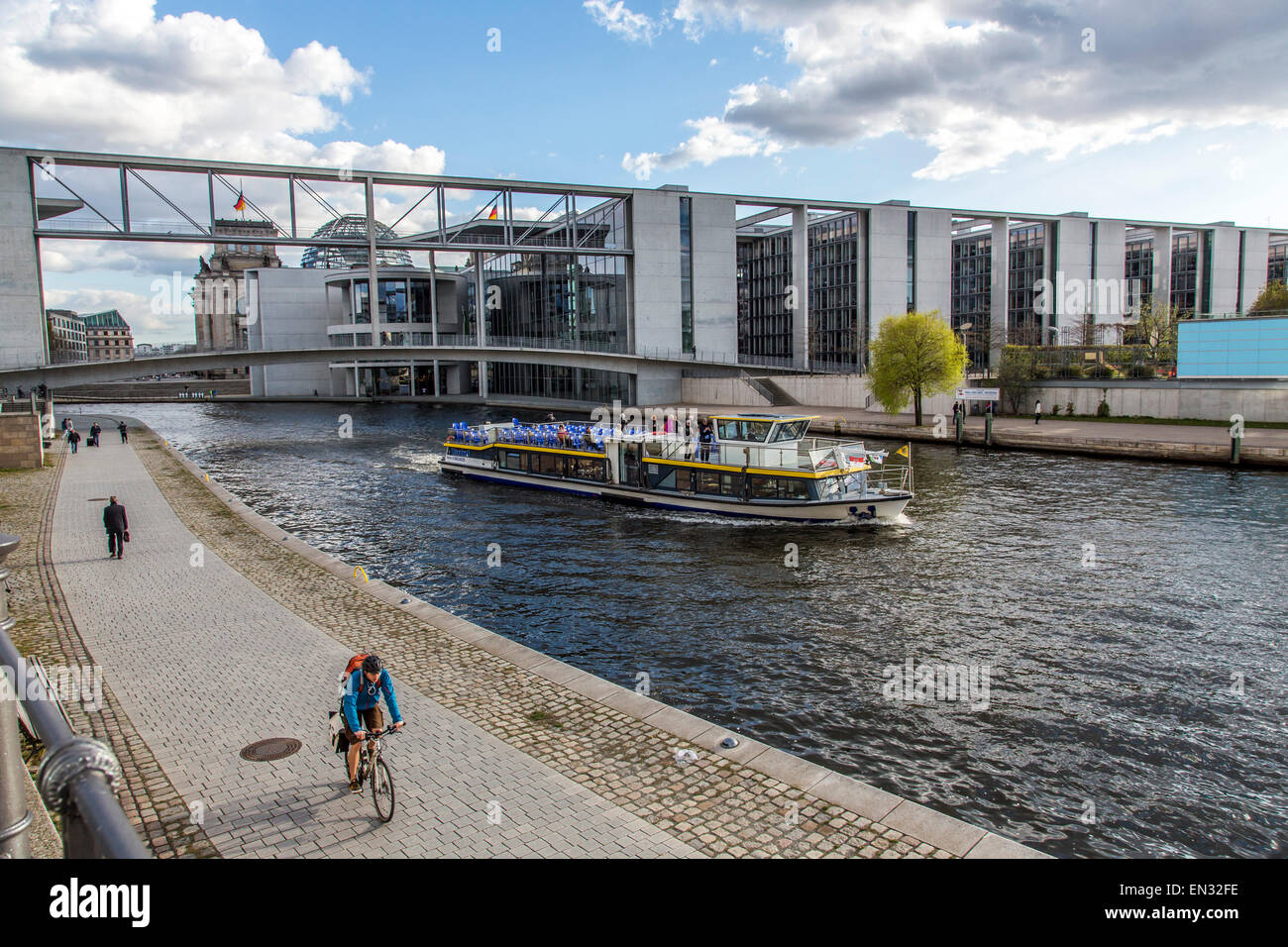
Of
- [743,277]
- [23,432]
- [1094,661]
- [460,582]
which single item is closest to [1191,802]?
[1094,661]

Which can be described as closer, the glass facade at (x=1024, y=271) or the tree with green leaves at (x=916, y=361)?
the tree with green leaves at (x=916, y=361)

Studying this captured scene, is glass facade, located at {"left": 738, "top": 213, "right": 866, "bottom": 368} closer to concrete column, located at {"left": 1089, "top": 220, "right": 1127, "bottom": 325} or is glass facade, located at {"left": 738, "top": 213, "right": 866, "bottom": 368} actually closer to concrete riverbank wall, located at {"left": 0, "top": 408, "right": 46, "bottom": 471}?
concrete column, located at {"left": 1089, "top": 220, "right": 1127, "bottom": 325}

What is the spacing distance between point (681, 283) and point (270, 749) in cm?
7628

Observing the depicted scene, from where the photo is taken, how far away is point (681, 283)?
82.9m

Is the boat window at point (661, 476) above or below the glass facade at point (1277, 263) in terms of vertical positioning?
below

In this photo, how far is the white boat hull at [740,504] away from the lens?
1172 inches

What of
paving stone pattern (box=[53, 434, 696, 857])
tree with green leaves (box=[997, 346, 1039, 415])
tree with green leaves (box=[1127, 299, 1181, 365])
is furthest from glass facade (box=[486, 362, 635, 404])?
paving stone pattern (box=[53, 434, 696, 857])

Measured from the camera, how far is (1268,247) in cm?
10669

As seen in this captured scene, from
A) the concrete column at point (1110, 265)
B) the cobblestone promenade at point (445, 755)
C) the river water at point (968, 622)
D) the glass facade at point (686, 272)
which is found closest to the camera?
the cobblestone promenade at point (445, 755)

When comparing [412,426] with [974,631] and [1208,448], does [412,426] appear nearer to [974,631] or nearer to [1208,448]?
[1208,448]

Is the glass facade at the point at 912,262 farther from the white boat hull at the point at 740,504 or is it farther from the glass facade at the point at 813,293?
the white boat hull at the point at 740,504

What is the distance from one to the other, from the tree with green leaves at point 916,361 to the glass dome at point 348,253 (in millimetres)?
90061

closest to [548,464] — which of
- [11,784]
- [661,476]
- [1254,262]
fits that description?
[661,476]

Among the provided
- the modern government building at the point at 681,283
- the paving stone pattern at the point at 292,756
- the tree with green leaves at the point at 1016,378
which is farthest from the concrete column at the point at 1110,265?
the paving stone pattern at the point at 292,756
